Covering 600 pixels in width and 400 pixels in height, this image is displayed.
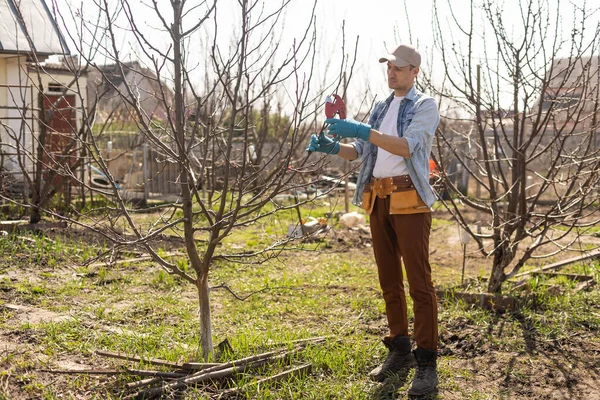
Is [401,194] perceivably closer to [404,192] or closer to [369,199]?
[404,192]

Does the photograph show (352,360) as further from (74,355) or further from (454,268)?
(454,268)

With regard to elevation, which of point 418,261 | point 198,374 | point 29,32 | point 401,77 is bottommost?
point 198,374

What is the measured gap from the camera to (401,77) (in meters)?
3.78

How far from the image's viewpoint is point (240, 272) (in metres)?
6.90

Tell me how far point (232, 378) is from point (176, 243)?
494cm

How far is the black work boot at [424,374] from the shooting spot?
3.59 meters

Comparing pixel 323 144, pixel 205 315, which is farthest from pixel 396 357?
pixel 323 144

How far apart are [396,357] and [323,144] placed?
1344mm

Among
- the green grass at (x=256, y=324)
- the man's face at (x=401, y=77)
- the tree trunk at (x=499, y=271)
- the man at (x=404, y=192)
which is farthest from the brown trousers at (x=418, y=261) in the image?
the tree trunk at (x=499, y=271)

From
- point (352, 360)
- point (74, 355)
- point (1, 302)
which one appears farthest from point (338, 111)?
point (1, 302)

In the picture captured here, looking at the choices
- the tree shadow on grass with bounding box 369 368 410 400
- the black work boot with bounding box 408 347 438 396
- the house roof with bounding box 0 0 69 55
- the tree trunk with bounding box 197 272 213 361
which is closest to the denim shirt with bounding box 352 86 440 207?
the black work boot with bounding box 408 347 438 396

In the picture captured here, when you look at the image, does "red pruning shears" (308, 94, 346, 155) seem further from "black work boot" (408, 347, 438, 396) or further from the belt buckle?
"black work boot" (408, 347, 438, 396)

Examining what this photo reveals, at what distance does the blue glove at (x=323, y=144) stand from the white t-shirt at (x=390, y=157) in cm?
27

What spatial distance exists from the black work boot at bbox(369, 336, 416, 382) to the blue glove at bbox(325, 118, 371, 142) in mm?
1292
